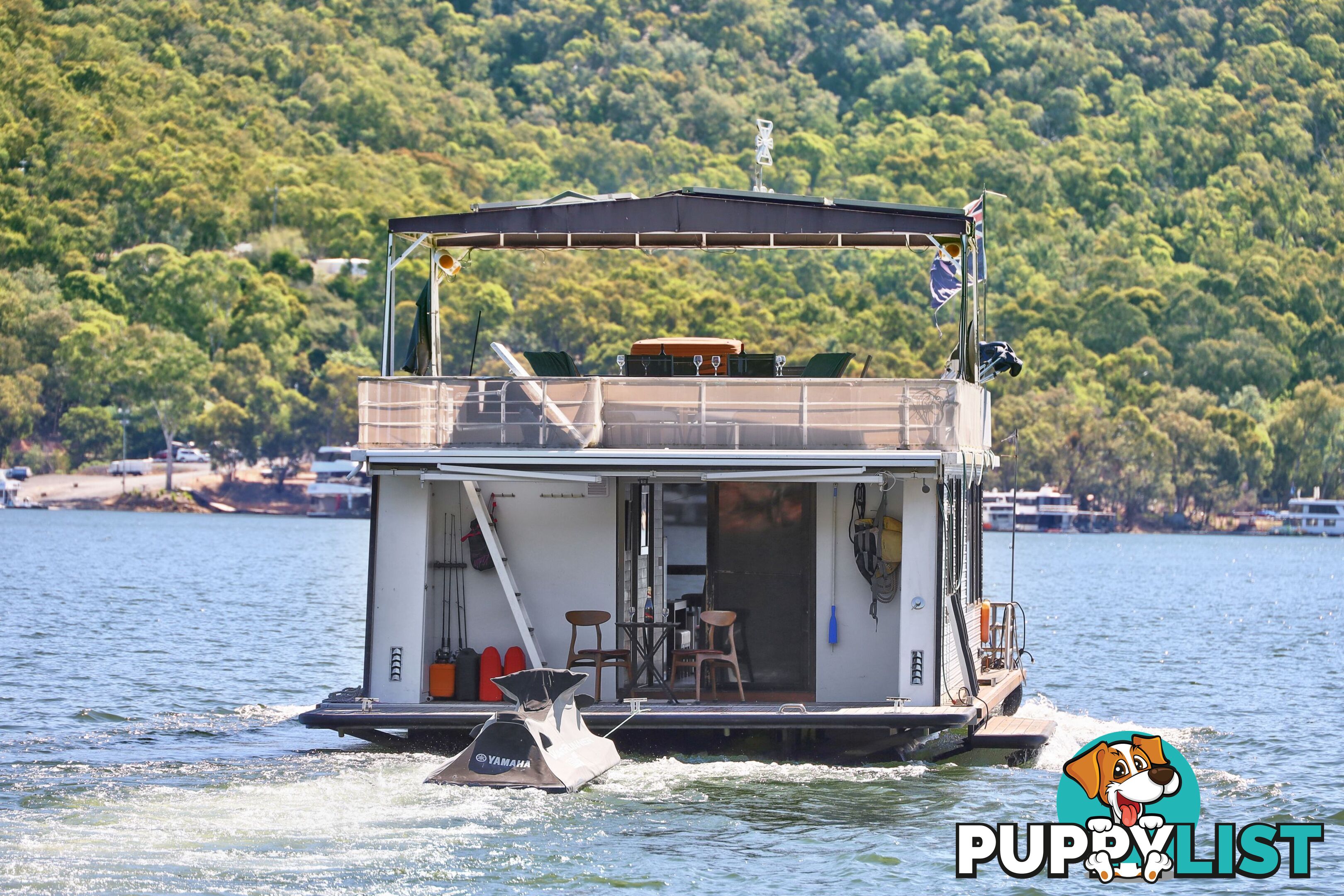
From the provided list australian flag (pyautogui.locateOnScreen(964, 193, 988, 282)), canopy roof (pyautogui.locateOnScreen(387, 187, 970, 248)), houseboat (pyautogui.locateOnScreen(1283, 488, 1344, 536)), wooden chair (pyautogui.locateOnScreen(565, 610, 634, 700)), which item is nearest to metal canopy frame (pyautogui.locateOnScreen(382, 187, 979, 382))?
canopy roof (pyautogui.locateOnScreen(387, 187, 970, 248))

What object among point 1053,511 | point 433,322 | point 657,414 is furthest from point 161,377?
point 657,414

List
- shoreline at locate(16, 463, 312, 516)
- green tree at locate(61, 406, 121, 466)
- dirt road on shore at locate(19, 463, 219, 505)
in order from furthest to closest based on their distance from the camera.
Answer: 1. green tree at locate(61, 406, 121, 466)
2. shoreline at locate(16, 463, 312, 516)
3. dirt road on shore at locate(19, 463, 219, 505)

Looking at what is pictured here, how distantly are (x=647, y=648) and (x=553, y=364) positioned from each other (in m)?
3.32

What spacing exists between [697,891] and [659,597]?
4.27 meters

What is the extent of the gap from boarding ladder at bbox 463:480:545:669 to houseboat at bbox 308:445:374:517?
100063 millimetres

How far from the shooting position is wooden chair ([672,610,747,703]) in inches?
626

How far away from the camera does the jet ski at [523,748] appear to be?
14.5 metres

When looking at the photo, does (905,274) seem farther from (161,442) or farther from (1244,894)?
(1244,894)

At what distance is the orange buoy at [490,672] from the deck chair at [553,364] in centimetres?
303

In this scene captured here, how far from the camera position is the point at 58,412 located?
115 metres

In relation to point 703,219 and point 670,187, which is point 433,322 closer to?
point 703,219

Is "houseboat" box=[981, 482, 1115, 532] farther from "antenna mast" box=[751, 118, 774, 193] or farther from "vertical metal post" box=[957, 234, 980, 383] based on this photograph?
"vertical metal post" box=[957, 234, 980, 383]

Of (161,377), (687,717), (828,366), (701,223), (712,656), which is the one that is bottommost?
(687,717)

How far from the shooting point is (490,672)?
1617 cm
